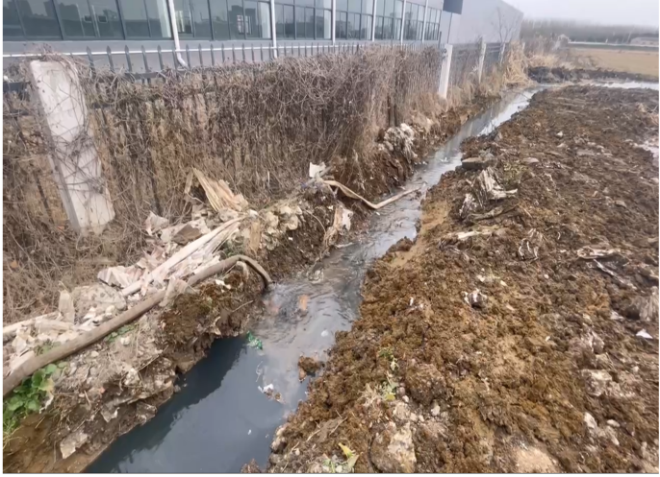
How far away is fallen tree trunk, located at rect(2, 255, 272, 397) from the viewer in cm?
354

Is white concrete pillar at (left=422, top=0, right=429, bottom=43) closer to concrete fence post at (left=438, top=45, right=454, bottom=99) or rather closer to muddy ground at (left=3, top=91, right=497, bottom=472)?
concrete fence post at (left=438, top=45, right=454, bottom=99)

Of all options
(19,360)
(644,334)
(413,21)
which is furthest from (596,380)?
(413,21)

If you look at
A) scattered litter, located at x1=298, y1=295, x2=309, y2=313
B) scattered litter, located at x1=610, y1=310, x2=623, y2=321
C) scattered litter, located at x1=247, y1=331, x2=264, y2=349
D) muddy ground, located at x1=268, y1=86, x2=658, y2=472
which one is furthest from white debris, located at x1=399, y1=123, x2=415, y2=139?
scattered litter, located at x1=247, y1=331, x2=264, y2=349

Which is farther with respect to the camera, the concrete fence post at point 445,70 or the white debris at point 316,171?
the concrete fence post at point 445,70

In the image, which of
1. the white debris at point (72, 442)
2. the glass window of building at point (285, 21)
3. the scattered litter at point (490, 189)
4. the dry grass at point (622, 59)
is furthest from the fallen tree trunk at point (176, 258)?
the dry grass at point (622, 59)

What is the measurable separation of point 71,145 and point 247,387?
12.7 feet

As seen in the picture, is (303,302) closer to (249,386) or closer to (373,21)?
(249,386)

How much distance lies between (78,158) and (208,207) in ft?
6.56

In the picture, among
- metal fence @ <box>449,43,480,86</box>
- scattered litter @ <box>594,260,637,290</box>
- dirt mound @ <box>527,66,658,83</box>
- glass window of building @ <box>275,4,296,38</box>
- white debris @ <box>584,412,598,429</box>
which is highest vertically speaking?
glass window of building @ <box>275,4,296,38</box>

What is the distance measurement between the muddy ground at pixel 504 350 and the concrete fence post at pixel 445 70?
10.5 meters

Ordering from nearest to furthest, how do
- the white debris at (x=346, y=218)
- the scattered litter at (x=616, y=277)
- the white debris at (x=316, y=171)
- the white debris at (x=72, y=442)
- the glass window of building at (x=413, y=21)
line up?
the white debris at (x=72, y=442), the scattered litter at (x=616, y=277), the white debris at (x=346, y=218), the white debris at (x=316, y=171), the glass window of building at (x=413, y=21)

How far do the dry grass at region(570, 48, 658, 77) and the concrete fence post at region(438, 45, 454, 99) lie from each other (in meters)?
25.4

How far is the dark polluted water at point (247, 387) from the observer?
3936mm

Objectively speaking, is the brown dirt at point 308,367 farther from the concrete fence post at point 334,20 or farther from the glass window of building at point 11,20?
the concrete fence post at point 334,20
